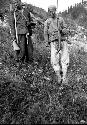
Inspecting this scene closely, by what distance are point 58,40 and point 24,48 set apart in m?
1.44

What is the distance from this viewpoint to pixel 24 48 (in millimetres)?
8727

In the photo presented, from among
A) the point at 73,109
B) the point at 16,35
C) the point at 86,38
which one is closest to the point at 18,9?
the point at 16,35

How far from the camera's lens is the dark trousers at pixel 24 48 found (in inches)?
338

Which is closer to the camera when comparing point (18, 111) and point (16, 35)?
point (18, 111)

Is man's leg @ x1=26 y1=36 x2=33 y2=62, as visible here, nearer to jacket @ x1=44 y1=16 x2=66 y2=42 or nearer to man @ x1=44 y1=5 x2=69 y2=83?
man @ x1=44 y1=5 x2=69 y2=83

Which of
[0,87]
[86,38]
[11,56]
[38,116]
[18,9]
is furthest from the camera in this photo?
[86,38]

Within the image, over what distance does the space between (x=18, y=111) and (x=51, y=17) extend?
3.17m

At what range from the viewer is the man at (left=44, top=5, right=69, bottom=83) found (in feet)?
25.4

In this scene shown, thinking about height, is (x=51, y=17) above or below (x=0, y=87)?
above

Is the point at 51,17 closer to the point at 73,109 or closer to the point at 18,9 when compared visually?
the point at 18,9

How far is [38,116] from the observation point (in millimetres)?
5621

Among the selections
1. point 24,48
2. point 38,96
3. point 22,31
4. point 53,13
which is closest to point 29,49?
point 24,48

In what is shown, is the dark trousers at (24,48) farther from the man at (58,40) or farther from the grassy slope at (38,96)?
the man at (58,40)

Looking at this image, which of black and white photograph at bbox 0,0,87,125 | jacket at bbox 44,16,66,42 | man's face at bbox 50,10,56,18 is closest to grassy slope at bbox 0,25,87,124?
black and white photograph at bbox 0,0,87,125
